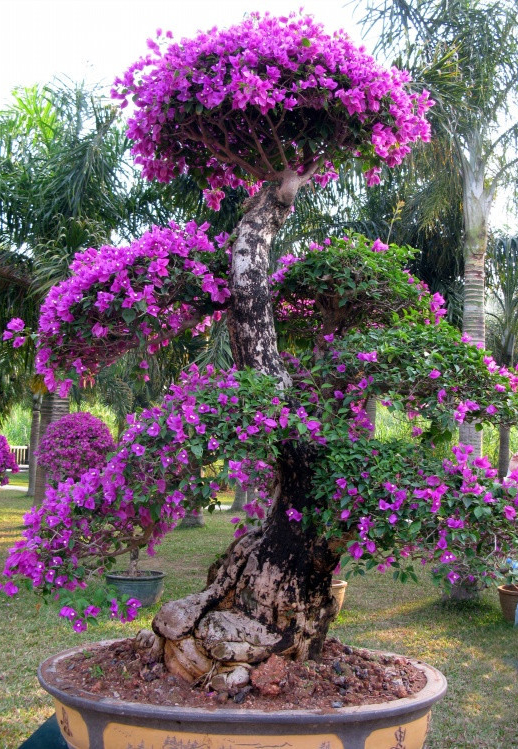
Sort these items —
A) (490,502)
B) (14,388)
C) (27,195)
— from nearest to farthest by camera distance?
(490,502) → (27,195) → (14,388)

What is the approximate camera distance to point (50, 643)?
5457 millimetres

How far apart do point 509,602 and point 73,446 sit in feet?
17.0

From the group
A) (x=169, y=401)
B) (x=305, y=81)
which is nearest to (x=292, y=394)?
(x=169, y=401)

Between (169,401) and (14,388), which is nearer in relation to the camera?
(169,401)

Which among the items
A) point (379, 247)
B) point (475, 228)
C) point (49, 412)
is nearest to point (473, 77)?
point (475, 228)

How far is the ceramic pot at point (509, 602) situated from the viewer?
259 inches

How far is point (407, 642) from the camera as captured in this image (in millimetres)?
5789

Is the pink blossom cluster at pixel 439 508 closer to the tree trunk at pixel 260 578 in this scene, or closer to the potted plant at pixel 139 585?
the tree trunk at pixel 260 578

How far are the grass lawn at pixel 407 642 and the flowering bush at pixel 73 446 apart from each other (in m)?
1.57

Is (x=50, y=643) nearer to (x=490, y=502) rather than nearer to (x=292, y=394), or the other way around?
(x=292, y=394)

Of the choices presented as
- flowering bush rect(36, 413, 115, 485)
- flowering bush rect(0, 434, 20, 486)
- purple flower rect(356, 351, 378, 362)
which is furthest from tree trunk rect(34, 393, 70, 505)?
purple flower rect(356, 351, 378, 362)

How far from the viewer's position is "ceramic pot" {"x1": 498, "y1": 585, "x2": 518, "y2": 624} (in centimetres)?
659

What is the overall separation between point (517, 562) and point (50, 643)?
417 centimetres

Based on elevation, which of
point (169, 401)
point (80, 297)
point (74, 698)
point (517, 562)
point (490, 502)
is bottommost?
point (74, 698)
